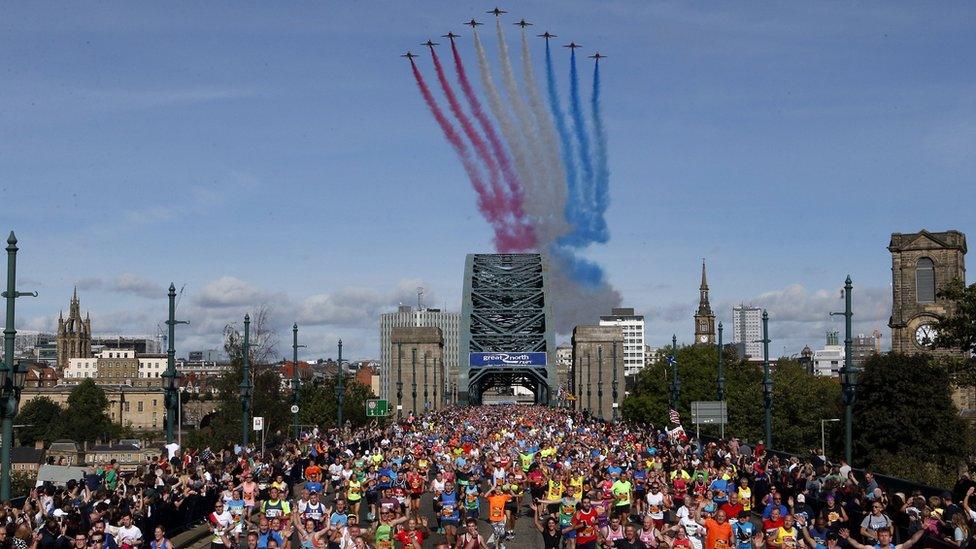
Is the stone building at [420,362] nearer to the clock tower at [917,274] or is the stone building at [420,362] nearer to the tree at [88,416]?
the clock tower at [917,274]

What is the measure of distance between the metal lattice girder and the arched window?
129 feet

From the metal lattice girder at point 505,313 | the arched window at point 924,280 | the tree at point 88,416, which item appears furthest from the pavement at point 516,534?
the tree at point 88,416

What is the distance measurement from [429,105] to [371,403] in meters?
29.0

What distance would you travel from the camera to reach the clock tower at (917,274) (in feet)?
417

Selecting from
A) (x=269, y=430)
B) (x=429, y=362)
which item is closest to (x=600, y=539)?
(x=269, y=430)

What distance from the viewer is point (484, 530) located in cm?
2883

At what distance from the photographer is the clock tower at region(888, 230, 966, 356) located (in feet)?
417

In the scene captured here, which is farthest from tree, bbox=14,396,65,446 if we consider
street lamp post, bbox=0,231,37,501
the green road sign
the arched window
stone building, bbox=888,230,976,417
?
street lamp post, bbox=0,231,37,501

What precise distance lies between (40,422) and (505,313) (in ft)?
224

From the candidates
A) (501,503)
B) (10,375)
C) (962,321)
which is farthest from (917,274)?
(10,375)

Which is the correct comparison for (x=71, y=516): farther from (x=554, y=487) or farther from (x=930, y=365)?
(x=930, y=365)

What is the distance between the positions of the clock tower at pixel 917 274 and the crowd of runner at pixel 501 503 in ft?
314

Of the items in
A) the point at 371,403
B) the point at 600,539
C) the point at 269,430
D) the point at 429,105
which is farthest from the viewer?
the point at 269,430

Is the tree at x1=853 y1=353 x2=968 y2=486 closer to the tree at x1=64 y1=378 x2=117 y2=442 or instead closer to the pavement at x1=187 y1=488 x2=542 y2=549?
the pavement at x1=187 y1=488 x2=542 y2=549
